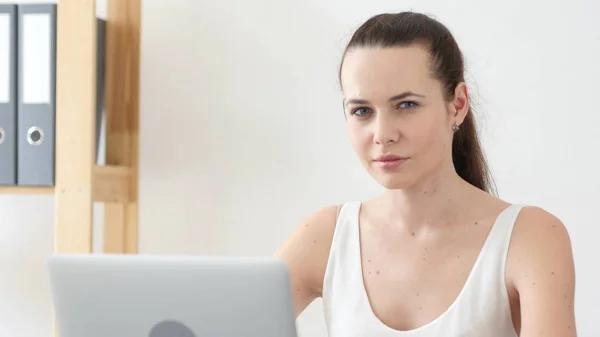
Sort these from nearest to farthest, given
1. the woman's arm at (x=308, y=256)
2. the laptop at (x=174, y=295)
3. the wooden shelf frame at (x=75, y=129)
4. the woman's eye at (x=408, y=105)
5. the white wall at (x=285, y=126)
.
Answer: the laptop at (x=174, y=295) → the woman's eye at (x=408, y=105) → the woman's arm at (x=308, y=256) → the wooden shelf frame at (x=75, y=129) → the white wall at (x=285, y=126)

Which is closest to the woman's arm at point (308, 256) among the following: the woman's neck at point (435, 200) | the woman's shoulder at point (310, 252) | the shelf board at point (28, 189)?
the woman's shoulder at point (310, 252)

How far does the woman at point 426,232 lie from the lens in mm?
1400

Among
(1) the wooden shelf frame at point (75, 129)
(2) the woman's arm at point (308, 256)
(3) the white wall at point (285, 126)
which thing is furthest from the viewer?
(3) the white wall at point (285, 126)

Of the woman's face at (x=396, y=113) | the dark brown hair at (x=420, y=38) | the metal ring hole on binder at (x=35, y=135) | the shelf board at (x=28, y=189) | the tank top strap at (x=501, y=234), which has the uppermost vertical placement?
the dark brown hair at (x=420, y=38)

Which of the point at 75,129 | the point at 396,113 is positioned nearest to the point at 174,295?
the point at 396,113

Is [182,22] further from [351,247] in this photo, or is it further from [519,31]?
[351,247]

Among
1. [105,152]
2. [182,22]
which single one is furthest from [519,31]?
[105,152]

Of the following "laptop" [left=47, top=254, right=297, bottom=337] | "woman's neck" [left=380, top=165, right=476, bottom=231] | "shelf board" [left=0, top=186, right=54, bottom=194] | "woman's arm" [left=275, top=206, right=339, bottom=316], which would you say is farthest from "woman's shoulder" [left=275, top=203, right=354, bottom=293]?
→ "shelf board" [left=0, top=186, right=54, bottom=194]

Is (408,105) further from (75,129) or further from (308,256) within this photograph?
(75,129)

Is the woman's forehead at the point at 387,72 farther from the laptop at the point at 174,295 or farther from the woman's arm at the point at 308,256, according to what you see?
the laptop at the point at 174,295

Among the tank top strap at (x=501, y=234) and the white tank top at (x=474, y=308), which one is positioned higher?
the tank top strap at (x=501, y=234)

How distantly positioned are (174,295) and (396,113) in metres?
0.57

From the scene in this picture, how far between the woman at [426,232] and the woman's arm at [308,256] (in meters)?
0.03

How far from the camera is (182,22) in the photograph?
8.20 feet
